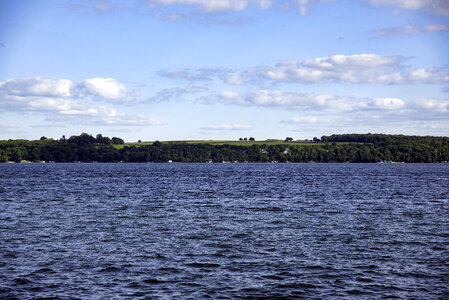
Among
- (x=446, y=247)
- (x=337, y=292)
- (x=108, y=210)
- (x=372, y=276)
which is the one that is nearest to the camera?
(x=337, y=292)

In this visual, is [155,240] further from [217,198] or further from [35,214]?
[217,198]

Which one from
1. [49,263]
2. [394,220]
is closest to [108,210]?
[49,263]

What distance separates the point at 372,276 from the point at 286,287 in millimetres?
5053

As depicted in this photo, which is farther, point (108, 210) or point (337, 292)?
point (108, 210)

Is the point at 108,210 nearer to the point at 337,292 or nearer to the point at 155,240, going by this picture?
the point at 155,240

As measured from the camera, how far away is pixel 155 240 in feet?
103

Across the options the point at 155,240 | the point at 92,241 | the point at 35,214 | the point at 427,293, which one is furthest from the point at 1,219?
the point at 427,293

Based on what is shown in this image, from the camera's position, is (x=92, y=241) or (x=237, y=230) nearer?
(x=92, y=241)

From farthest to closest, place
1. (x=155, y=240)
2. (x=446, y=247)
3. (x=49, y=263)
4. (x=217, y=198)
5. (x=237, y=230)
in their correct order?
(x=217, y=198), (x=237, y=230), (x=155, y=240), (x=446, y=247), (x=49, y=263)

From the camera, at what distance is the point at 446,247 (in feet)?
96.3

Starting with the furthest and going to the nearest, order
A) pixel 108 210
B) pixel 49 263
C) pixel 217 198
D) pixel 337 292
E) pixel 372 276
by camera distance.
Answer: pixel 217 198 → pixel 108 210 → pixel 49 263 → pixel 372 276 → pixel 337 292

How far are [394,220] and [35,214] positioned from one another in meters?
34.2

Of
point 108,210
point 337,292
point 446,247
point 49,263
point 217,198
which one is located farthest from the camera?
point 217,198

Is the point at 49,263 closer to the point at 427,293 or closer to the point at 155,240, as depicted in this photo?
the point at 155,240
